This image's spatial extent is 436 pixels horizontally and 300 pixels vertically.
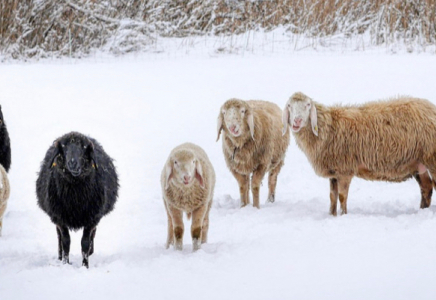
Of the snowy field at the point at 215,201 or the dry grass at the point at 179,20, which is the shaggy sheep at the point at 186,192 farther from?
the dry grass at the point at 179,20

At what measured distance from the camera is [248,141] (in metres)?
8.83

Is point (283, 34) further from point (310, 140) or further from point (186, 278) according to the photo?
→ point (186, 278)

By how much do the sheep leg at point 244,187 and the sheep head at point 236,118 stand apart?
1.85 ft

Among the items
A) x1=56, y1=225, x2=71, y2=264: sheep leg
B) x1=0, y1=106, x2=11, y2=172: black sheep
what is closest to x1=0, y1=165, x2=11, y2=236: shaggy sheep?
x1=0, y1=106, x2=11, y2=172: black sheep

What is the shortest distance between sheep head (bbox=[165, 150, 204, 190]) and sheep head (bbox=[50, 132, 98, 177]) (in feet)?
2.21

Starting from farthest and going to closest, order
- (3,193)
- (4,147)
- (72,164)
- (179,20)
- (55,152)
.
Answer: (179,20), (4,147), (3,193), (55,152), (72,164)

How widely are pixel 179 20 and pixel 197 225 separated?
34.2ft

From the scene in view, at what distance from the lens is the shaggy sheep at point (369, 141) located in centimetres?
788

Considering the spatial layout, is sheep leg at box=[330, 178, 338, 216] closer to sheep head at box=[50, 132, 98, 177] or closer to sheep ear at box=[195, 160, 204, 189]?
sheep ear at box=[195, 160, 204, 189]

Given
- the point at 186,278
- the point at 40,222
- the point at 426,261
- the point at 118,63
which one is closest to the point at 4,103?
the point at 118,63

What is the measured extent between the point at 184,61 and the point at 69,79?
230cm

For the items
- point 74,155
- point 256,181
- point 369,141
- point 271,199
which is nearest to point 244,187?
point 256,181

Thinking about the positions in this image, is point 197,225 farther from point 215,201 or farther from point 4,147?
point 4,147

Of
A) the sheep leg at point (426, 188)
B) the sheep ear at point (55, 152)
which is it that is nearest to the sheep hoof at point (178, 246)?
the sheep ear at point (55, 152)
